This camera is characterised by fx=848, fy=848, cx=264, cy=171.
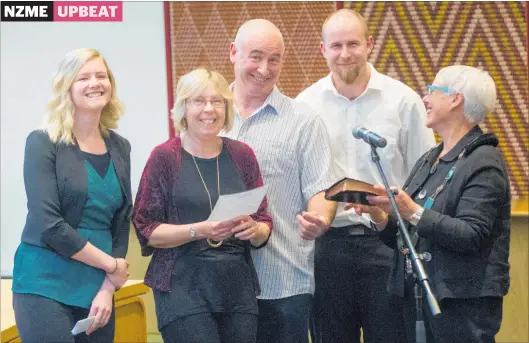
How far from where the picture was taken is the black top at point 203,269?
306 centimetres

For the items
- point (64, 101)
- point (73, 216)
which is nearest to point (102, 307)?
point (73, 216)

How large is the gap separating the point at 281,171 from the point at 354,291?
69cm

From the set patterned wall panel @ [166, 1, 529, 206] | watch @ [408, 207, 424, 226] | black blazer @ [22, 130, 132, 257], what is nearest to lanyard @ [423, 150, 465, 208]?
watch @ [408, 207, 424, 226]

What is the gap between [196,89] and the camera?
10.5ft

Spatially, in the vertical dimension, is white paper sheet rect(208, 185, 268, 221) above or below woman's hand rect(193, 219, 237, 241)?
above

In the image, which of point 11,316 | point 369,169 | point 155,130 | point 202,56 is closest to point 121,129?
point 155,130

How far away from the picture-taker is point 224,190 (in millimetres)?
3139

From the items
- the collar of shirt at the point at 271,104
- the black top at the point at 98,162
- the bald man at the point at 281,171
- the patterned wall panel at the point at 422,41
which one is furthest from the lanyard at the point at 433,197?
the patterned wall panel at the point at 422,41

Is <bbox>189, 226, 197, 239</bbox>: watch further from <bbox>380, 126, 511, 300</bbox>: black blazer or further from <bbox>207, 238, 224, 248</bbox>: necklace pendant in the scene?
<bbox>380, 126, 511, 300</bbox>: black blazer

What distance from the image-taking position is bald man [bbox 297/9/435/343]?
3.75 meters

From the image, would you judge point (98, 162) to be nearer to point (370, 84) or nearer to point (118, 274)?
point (118, 274)

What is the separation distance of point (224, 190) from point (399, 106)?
45.0 inches

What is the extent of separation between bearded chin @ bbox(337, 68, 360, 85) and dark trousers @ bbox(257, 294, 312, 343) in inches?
41.7

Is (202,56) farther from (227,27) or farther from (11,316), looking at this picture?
(11,316)
